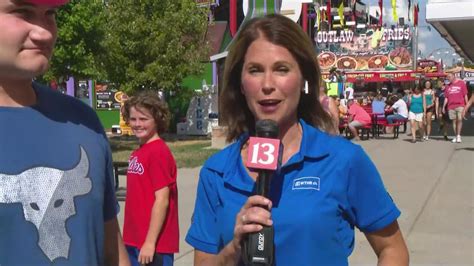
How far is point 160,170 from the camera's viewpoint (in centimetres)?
406

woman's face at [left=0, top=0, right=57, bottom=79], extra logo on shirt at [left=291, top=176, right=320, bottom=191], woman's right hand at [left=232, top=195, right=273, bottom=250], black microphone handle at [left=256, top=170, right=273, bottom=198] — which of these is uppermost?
woman's face at [left=0, top=0, right=57, bottom=79]

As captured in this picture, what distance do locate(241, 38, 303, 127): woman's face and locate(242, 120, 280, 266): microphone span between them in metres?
0.16

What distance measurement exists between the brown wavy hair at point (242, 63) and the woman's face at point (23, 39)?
793 millimetres

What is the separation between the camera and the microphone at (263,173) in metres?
1.96

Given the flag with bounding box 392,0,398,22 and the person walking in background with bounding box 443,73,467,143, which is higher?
the flag with bounding box 392,0,398,22

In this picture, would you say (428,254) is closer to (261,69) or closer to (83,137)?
(261,69)

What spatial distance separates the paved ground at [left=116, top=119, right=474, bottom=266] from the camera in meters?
6.98

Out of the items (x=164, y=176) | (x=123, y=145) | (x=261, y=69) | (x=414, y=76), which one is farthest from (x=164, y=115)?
(x=414, y=76)

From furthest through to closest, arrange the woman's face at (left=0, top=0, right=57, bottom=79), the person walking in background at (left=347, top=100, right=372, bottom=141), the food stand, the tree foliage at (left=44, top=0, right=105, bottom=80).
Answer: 1. the food stand
2. the person walking in background at (left=347, top=100, right=372, bottom=141)
3. the tree foliage at (left=44, top=0, right=105, bottom=80)
4. the woman's face at (left=0, top=0, right=57, bottom=79)

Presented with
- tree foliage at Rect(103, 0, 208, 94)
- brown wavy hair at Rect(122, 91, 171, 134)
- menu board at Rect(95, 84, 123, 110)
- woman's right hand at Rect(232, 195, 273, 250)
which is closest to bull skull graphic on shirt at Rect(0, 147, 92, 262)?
woman's right hand at Rect(232, 195, 273, 250)

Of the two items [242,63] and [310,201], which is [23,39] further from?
[310,201]

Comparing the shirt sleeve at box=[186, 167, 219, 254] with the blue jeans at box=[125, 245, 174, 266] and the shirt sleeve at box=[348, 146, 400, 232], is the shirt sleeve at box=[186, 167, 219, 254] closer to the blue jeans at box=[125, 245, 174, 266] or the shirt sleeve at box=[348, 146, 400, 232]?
the shirt sleeve at box=[348, 146, 400, 232]

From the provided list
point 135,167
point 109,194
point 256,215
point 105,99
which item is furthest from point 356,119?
point 256,215

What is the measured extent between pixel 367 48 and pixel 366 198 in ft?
156
